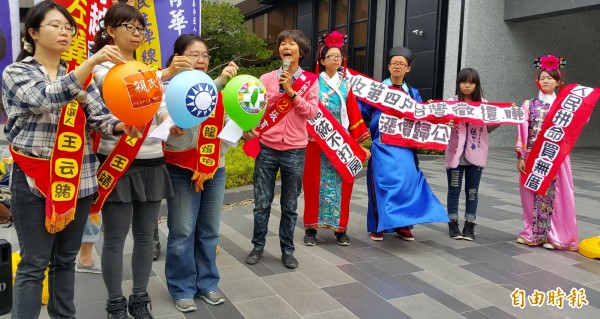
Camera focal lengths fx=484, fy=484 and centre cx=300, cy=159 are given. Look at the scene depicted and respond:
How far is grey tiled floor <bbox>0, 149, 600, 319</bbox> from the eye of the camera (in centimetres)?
324

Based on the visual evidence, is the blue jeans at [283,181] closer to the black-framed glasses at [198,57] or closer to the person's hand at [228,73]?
the person's hand at [228,73]

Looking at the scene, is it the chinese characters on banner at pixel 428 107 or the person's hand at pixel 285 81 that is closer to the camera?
the person's hand at pixel 285 81

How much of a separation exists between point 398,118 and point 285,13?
63.3 feet

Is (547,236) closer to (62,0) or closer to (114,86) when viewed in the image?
(114,86)

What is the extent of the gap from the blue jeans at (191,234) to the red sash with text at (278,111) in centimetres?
71

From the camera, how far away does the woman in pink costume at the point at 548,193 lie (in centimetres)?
471

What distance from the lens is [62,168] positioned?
2.30m

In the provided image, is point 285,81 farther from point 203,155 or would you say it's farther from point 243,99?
point 203,155

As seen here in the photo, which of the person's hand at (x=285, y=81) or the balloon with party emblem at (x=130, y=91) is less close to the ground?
the person's hand at (x=285, y=81)

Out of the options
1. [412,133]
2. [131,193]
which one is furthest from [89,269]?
[412,133]

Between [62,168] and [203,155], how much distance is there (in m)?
0.90

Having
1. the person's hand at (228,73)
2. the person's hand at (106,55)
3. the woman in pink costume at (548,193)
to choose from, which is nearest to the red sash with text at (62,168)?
the person's hand at (106,55)

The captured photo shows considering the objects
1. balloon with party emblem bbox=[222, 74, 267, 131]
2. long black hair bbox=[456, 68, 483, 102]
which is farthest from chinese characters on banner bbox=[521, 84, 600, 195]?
balloon with party emblem bbox=[222, 74, 267, 131]

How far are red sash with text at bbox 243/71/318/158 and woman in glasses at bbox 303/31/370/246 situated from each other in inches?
21.0
